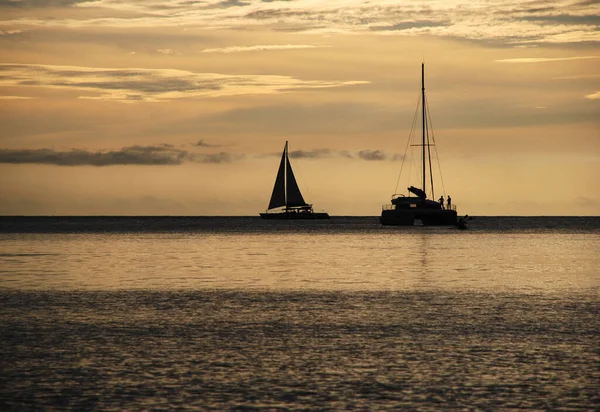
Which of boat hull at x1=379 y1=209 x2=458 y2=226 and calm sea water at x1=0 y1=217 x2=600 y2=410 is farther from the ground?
boat hull at x1=379 y1=209 x2=458 y2=226

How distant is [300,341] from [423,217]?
148527 millimetres

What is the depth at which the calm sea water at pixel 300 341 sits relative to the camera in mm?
23750

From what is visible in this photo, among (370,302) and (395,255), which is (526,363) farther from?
(395,255)

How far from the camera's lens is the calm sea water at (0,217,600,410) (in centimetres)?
2375

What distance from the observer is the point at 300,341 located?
32.9 m

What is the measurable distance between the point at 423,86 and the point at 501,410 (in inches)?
5680

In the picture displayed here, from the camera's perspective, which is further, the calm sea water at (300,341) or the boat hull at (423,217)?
the boat hull at (423,217)

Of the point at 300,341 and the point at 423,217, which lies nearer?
the point at 300,341

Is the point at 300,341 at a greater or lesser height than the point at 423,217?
lesser

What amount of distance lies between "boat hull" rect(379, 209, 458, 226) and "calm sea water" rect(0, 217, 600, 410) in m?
111

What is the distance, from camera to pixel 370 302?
46.7 m

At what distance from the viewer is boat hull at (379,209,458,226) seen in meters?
179

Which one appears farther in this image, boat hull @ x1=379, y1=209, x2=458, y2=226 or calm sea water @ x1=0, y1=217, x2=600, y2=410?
boat hull @ x1=379, y1=209, x2=458, y2=226

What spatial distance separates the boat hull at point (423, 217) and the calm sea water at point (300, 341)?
11143cm
